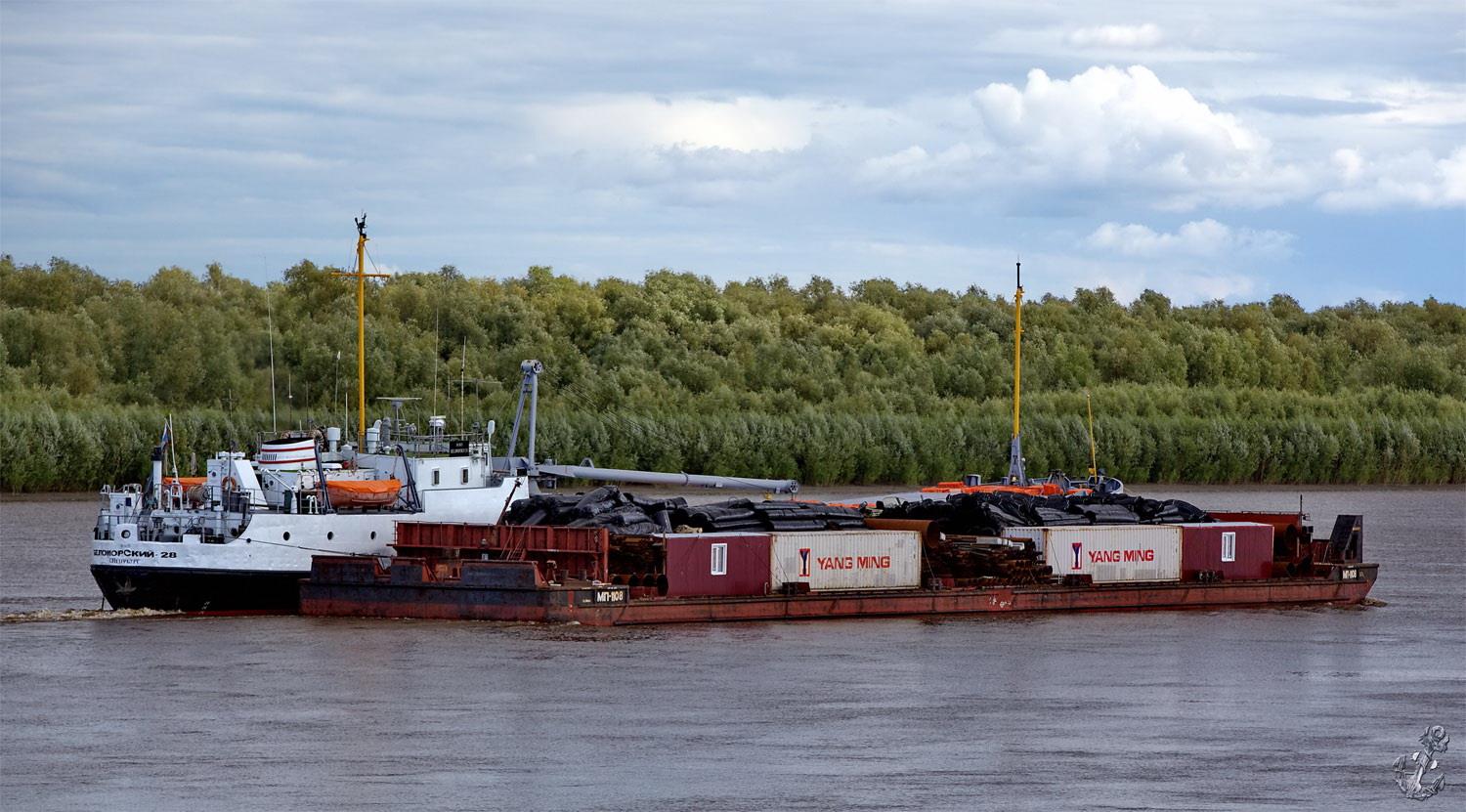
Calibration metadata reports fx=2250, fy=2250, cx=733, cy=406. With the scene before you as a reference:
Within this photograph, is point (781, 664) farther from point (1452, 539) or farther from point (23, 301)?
point (23, 301)

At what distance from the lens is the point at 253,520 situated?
47.8 metres

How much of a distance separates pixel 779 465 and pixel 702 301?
1012 inches

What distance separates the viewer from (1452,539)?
81.7 metres

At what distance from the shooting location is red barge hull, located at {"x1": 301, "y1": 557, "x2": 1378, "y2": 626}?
45500mm

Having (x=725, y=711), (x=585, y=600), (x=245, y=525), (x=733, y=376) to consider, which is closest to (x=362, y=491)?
(x=245, y=525)

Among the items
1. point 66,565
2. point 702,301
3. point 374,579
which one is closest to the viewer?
point 374,579

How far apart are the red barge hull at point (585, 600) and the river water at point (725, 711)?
1.42 feet

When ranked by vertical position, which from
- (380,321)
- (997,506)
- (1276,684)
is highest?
(380,321)

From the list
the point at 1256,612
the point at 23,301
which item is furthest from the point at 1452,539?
the point at 23,301

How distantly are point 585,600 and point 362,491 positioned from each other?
24.8 feet

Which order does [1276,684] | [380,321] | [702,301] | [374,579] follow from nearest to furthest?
1. [1276,684]
2. [374,579]
3. [380,321]
4. [702,301]

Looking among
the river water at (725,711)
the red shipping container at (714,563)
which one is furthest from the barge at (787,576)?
the river water at (725,711)

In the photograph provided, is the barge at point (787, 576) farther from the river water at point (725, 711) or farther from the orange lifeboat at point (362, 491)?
the orange lifeboat at point (362, 491)

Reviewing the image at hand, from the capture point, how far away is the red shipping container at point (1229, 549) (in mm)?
53938
